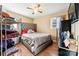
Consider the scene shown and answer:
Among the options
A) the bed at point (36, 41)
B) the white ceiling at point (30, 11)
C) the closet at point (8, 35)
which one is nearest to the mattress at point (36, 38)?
the bed at point (36, 41)

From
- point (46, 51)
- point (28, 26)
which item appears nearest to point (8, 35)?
point (28, 26)

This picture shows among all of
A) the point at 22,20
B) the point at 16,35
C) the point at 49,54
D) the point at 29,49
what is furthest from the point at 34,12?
the point at 49,54

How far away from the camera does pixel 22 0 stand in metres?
1.65

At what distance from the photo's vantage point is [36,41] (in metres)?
1.62

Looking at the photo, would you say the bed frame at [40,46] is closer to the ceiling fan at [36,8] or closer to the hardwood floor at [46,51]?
the hardwood floor at [46,51]

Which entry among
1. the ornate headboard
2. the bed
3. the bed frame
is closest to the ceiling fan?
the ornate headboard

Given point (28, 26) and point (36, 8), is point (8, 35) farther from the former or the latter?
point (36, 8)

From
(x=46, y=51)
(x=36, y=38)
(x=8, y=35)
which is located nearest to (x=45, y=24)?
(x=36, y=38)

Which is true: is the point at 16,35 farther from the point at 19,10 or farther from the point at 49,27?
the point at 49,27

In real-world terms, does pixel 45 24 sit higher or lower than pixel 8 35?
higher

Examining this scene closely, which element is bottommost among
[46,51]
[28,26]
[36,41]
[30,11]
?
[46,51]

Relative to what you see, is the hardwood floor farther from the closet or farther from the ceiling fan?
the ceiling fan

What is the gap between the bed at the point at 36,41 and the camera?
1616 mm

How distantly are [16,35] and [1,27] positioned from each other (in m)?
0.22
